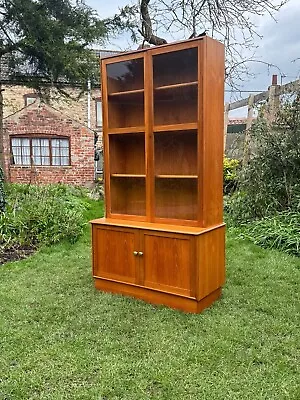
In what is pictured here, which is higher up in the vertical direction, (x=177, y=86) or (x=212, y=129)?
(x=177, y=86)

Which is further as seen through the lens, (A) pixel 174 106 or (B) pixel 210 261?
(A) pixel 174 106

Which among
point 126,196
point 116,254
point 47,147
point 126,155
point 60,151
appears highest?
point 47,147

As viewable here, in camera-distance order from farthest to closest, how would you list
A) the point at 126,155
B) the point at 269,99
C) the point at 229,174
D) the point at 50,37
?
the point at 229,174
the point at 50,37
the point at 269,99
the point at 126,155

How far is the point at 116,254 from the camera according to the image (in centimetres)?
331

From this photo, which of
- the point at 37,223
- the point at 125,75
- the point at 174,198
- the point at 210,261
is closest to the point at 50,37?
the point at 37,223

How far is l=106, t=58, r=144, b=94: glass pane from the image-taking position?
3.23 meters

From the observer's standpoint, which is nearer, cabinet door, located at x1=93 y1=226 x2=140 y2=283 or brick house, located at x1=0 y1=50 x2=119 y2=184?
cabinet door, located at x1=93 y1=226 x2=140 y2=283

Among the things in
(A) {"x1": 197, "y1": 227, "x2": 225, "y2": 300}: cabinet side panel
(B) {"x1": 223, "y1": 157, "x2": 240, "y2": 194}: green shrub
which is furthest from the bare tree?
(A) {"x1": 197, "y1": 227, "x2": 225, "y2": 300}: cabinet side panel

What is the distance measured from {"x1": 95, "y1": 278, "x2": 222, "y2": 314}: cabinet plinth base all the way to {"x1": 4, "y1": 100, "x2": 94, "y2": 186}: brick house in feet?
24.9

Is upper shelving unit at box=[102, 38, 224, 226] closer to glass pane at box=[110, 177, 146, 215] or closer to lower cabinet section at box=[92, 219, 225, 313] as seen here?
glass pane at box=[110, 177, 146, 215]

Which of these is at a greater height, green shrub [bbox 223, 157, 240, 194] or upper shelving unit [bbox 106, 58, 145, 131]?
upper shelving unit [bbox 106, 58, 145, 131]

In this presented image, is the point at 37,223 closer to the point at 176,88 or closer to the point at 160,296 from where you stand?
the point at 160,296

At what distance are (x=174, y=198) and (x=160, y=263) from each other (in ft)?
1.96

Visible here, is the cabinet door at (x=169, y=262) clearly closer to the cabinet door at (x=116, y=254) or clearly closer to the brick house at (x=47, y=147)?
the cabinet door at (x=116, y=254)
